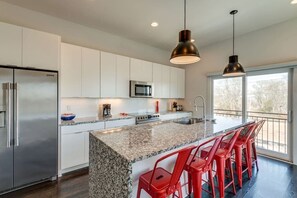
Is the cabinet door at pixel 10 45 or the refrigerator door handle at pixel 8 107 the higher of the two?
the cabinet door at pixel 10 45

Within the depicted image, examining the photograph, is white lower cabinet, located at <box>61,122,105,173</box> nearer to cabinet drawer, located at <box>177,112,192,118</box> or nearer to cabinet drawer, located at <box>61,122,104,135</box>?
cabinet drawer, located at <box>61,122,104,135</box>

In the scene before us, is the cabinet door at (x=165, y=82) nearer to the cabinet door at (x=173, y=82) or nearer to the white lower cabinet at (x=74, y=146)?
the cabinet door at (x=173, y=82)

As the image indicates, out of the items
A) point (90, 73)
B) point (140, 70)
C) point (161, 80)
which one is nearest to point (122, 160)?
point (90, 73)

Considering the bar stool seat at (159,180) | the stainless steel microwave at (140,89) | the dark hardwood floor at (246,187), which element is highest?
the stainless steel microwave at (140,89)

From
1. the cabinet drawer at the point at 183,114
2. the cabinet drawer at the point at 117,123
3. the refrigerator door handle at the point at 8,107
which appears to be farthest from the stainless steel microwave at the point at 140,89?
the refrigerator door handle at the point at 8,107

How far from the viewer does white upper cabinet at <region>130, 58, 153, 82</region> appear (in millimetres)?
4090

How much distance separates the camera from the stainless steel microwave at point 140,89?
4.02 metres

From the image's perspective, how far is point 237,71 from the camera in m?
2.81

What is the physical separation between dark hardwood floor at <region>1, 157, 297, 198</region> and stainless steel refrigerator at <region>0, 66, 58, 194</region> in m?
0.18

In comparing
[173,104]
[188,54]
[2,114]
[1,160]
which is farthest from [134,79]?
[1,160]

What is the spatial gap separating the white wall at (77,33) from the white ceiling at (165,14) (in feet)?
0.41

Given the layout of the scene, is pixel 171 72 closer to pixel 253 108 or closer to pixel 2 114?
pixel 253 108

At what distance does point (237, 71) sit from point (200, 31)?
1.58m

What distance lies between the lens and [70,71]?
306cm
